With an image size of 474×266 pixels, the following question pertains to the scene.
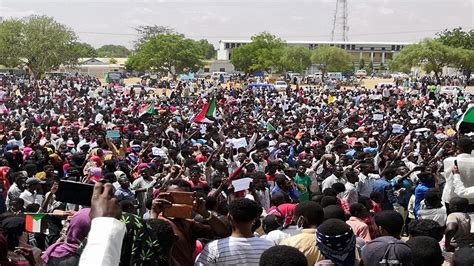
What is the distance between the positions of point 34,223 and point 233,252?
1905mm

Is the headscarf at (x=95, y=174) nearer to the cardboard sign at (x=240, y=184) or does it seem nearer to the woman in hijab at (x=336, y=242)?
the cardboard sign at (x=240, y=184)

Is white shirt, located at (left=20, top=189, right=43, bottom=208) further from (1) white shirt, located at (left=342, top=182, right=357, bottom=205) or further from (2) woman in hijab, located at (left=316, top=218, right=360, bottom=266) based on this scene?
(2) woman in hijab, located at (left=316, top=218, right=360, bottom=266)

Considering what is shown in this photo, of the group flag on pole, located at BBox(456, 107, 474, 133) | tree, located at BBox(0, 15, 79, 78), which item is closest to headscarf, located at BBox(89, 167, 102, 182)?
flag on pole, located at BBox(456, 107, 474, 133)

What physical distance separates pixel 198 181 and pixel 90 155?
2.90m

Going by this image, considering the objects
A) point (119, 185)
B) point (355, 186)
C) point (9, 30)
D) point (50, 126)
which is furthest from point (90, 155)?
point (9, 30)

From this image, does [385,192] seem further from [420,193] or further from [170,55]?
[170,55]

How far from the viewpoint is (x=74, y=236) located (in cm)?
412

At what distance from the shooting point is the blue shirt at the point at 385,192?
864 cm

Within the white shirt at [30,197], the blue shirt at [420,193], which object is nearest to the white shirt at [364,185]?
the blue shirt at [420,193]

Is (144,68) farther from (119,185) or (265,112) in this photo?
(119,185)

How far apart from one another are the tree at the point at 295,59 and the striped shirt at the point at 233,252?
224ft

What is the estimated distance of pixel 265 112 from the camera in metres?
23.0

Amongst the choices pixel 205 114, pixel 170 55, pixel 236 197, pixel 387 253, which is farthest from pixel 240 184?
pixel 170 55

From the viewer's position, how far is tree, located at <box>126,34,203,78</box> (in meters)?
66.9
